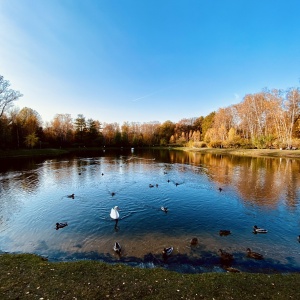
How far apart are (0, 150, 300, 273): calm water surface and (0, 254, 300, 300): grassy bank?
1819 millimetres

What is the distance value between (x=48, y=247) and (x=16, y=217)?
23.8 ft

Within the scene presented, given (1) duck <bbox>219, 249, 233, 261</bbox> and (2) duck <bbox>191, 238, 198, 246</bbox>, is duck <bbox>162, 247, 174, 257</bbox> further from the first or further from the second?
(1) duck <bbox>219, 249, 233, 261</bbox>

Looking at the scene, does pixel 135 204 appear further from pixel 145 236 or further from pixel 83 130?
pixel 83 130

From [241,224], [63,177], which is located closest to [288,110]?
[241,224]

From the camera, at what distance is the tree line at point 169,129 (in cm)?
7169

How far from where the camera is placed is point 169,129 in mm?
148625

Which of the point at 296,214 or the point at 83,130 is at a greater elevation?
the point at 83,130

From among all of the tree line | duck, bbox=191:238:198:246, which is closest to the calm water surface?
duck, bbox=191:238:198:246

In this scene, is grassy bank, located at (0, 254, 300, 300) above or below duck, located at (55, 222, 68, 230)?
above

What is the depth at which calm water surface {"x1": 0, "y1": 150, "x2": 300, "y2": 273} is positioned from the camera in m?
11.4

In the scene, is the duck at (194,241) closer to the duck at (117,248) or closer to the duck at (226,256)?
the duck at (226,256)

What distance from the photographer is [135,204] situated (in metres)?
20.4

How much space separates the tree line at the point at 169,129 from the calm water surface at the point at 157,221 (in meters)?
54.5

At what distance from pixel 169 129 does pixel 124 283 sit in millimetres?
143195
